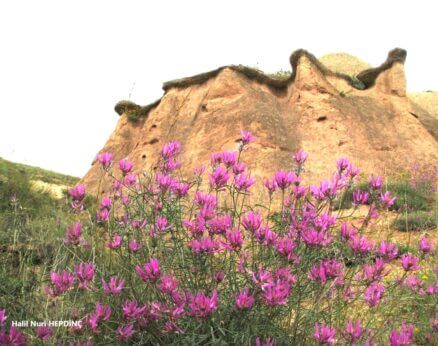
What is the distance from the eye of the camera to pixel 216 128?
13.5 metres

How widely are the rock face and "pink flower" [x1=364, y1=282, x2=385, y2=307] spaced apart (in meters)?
8.52

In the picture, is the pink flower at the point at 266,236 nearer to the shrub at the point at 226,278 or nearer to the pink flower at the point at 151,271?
the shrub at the point at 226,278

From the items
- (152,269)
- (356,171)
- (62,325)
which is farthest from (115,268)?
(356,171)

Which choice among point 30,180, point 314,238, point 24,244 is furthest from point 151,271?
point 30,180

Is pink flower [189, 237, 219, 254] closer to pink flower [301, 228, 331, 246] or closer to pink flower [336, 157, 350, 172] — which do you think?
pink flower [301, 228, 331, 246]

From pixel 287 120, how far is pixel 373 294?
11610 mm

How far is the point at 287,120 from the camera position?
14031 millimetres

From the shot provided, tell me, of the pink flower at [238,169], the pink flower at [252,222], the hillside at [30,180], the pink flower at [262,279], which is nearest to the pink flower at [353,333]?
the pink flower at [262,279]

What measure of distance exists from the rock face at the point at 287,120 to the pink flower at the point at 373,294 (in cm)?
852

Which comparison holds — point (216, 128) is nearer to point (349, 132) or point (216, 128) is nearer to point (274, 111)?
point (274, 111)

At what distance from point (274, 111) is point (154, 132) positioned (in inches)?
163

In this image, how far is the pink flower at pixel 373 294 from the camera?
2.68m

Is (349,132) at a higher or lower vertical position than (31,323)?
higher

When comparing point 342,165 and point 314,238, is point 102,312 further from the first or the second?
point 342,165
